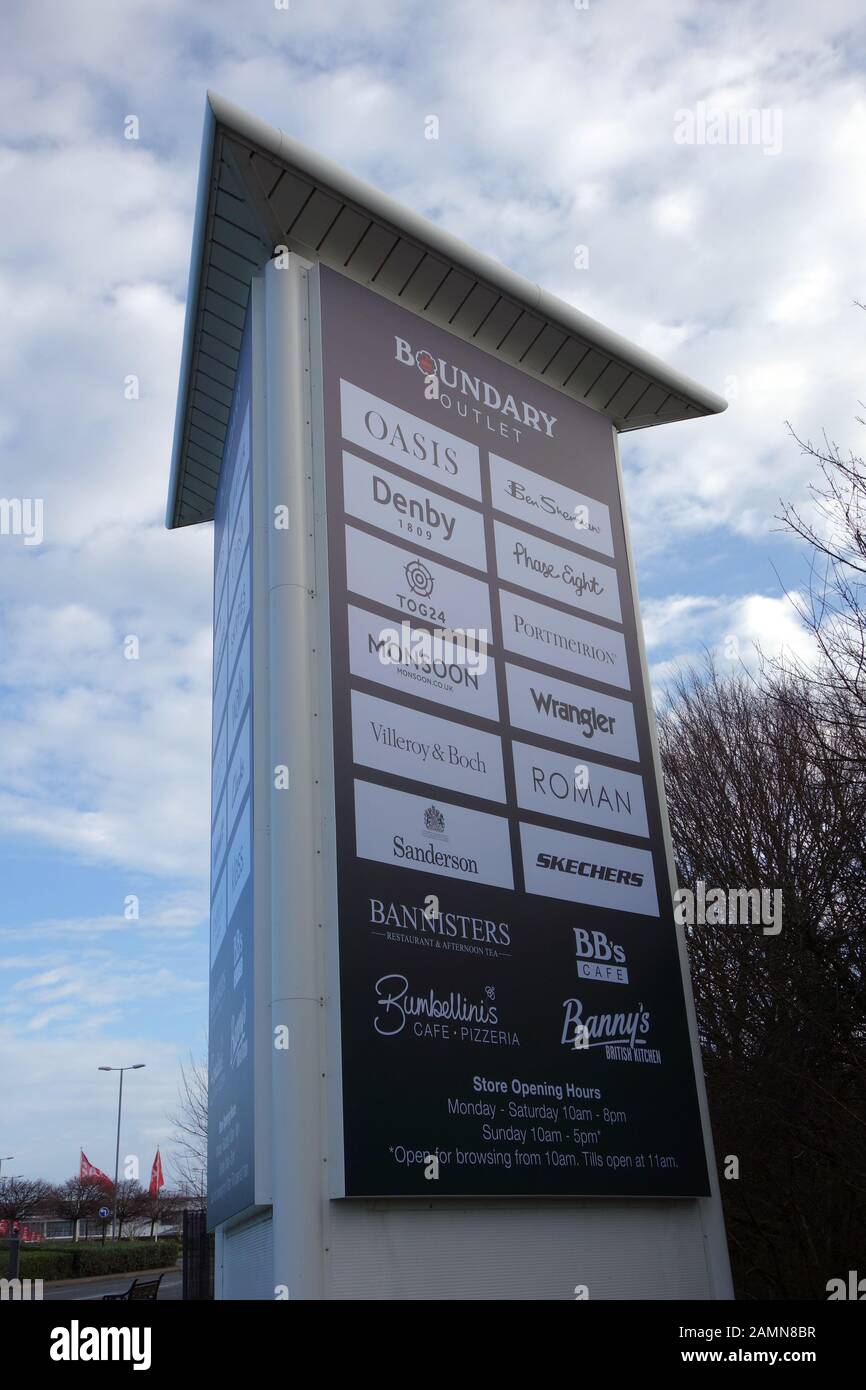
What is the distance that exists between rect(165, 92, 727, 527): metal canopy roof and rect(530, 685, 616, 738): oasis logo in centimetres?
359

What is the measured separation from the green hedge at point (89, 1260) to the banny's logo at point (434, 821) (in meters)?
29.3

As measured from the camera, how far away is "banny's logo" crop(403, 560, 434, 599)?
9195 millimetres

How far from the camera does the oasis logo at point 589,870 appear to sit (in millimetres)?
9047

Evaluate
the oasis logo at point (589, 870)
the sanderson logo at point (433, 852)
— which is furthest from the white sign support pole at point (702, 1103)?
the sanderson logo at point (433, 852)

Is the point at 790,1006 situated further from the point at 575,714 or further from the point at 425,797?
the point at 425,797

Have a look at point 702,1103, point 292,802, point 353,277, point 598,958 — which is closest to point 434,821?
point 292,802

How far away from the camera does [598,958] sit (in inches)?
353

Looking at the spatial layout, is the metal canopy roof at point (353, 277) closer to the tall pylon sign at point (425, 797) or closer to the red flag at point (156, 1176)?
the tall pylon sign at point (425, 797)

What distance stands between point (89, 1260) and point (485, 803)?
3474cm

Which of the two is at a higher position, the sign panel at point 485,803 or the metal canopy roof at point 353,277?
the metal canopy roof at point 353,277
